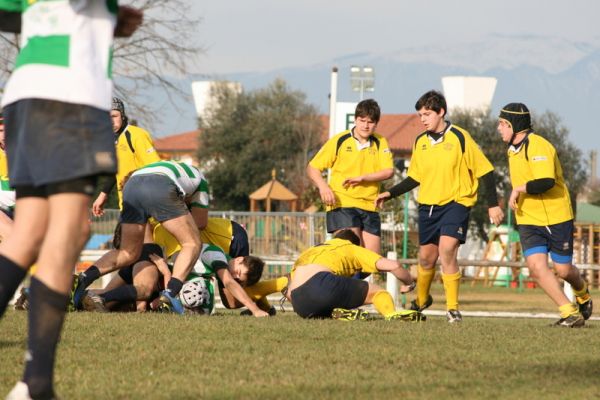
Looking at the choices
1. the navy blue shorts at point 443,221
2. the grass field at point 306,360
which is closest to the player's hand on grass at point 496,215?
the navy blue shorts at point 443,221

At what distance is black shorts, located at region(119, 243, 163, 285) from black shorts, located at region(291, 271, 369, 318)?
2064mm

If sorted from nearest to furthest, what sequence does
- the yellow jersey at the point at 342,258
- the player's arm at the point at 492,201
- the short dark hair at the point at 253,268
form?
the yellow jersey at the point at 342,258 < the short dark hair at the point at 253,268 < the player's arm at the point at 492,201

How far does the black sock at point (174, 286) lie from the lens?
464 inches

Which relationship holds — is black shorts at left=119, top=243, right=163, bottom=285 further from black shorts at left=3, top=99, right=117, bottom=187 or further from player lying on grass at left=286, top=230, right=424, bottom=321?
black shorts at left=3, top=99, right=117, bottom=187

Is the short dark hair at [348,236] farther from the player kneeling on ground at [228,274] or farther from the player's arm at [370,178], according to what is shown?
the player's arm at [370,178]

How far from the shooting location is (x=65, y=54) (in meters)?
5.20

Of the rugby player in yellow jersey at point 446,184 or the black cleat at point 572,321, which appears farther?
the rugby player in yellow jersey at point 446,184

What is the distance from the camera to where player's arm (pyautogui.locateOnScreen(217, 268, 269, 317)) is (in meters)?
12.0

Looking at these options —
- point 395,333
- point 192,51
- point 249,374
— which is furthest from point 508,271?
point 249,374

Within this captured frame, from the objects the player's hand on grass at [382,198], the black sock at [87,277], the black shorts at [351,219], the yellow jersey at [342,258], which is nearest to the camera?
the yellow jersey at [342,258]

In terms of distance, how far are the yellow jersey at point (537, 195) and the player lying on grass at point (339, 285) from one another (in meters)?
1.51

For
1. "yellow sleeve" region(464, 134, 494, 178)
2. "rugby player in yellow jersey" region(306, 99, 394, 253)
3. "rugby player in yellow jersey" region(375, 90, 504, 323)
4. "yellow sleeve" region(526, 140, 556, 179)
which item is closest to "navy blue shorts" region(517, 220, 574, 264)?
"rugby player in yellow jersey" region(375, 90, 504, 323)

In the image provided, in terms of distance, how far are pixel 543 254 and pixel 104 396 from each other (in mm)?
7234

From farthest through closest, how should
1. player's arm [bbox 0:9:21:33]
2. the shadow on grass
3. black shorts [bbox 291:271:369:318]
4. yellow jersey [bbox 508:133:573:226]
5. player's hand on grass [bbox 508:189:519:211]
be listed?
1. yellow jersey [bbox 508:133:573:226]
2. player's hand on grass [bbox 508:189:519:211]
3. black shorts [bbox 291:271:369:318]
4. the shadow on grass
5. player's arm [bbox 0:9:21:33]
